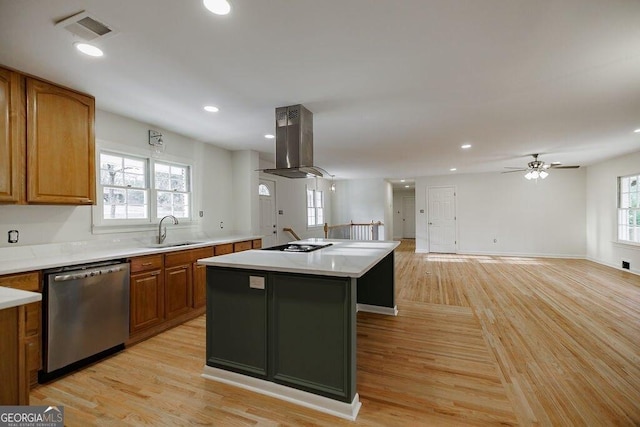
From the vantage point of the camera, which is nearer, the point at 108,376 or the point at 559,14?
the point at 559,14

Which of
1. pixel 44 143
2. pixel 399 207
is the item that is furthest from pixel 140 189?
pixel 399 207

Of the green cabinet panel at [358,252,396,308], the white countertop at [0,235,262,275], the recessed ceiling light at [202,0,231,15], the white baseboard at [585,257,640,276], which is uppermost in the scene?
the recessed ceiling light at [202,0,231,15]

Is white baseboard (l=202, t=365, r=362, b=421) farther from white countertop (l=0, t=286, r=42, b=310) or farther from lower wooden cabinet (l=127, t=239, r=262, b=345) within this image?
white countertop (l=0, t=286, r=42, b=310)

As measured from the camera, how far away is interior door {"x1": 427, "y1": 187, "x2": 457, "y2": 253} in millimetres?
8445

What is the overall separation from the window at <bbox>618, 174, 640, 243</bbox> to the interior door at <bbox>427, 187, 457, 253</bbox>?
3423 millimetres

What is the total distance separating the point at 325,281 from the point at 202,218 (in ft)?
10.7

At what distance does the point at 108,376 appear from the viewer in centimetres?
229

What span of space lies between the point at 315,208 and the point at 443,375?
686cm

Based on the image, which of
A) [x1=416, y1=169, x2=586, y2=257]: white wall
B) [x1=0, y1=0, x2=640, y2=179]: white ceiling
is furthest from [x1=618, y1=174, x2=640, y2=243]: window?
[x1=0, y1=0, x2=640, y2=179]: white ceiling

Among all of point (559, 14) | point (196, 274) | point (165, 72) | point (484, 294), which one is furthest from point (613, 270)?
point (165, 72)

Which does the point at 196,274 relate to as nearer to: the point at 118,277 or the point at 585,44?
the point at 118,277

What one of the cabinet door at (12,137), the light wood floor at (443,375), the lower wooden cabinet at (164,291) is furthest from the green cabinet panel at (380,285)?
the cabinet door at (12,137)

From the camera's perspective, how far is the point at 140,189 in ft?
11.8

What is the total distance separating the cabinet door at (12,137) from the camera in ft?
7.29
